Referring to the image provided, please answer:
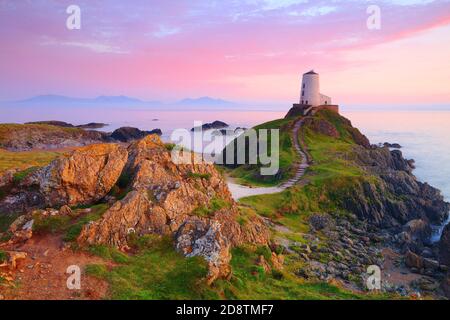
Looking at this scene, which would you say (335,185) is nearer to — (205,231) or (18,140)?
(205,231)

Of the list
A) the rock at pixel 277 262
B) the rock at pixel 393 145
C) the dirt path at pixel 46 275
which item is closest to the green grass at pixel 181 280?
the dirt path at pixel 46 275

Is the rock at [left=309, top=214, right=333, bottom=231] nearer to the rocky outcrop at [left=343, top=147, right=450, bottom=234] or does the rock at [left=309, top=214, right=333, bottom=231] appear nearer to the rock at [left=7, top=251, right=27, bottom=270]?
the rocky outcrop at [left=343, top=147, right=450, bottom=234]

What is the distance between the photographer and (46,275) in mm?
17891

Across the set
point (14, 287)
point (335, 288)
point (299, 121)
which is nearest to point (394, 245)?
point (335, 288)

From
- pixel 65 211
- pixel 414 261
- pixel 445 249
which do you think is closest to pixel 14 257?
pixel 65 211

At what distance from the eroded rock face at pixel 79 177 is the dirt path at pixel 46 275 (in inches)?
193

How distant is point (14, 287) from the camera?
16.5 metres

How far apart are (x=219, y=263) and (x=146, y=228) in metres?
6.20

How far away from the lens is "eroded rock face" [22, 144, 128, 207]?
25.0m

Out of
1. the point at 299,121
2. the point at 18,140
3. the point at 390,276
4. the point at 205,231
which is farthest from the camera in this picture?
the point at 18,140

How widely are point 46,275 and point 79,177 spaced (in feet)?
29.4

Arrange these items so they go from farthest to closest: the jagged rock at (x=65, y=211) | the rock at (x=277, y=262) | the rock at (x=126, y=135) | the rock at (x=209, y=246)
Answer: the rock at (x=126, y=135)
the rock at (x=277, y=262)
the jagged rock at (x=65, y=211)
the rock at (x=209, y=246)

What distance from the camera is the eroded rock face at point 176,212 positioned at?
21438 millimetres

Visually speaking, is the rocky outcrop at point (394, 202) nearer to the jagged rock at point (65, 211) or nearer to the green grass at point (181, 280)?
the green grass at point (181, 280)
